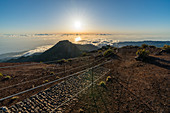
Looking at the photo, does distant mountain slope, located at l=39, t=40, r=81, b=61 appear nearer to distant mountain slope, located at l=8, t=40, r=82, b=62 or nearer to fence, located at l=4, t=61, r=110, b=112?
distant mountain slope, located at l=8, t=40, r=82, b=62

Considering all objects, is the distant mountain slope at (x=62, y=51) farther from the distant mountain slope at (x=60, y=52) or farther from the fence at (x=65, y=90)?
the fence at (x=65, y=90)

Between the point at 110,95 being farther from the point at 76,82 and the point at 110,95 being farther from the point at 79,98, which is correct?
the point at 76,82

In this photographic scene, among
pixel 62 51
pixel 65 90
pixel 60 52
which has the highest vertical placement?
pixel 65 90

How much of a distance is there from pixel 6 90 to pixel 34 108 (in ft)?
15.9

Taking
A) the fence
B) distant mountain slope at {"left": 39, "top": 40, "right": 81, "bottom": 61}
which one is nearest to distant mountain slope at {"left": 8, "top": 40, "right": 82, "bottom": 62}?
distant mountain slope at {"left": 39, "top": 40, "right": 81, "bottom": 61}

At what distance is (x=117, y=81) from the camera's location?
28.4 ft

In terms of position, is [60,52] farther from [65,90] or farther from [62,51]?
[65,90]

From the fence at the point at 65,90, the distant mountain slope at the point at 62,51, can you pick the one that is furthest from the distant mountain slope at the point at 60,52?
the fence at the point at 65,90

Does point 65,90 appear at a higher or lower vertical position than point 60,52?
higher

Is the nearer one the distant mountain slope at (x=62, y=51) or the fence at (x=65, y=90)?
the fence at (x=65, y=90)

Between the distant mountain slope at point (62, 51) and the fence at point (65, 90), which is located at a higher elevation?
the fence at point (65, 90)

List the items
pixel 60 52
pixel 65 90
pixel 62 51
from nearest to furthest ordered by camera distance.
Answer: pixel 65 90
pixel 60 52
pixel 62 51

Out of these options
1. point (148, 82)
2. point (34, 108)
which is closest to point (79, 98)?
point (34, 108)

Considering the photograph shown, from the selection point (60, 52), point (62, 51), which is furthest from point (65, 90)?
point (62, 51)
